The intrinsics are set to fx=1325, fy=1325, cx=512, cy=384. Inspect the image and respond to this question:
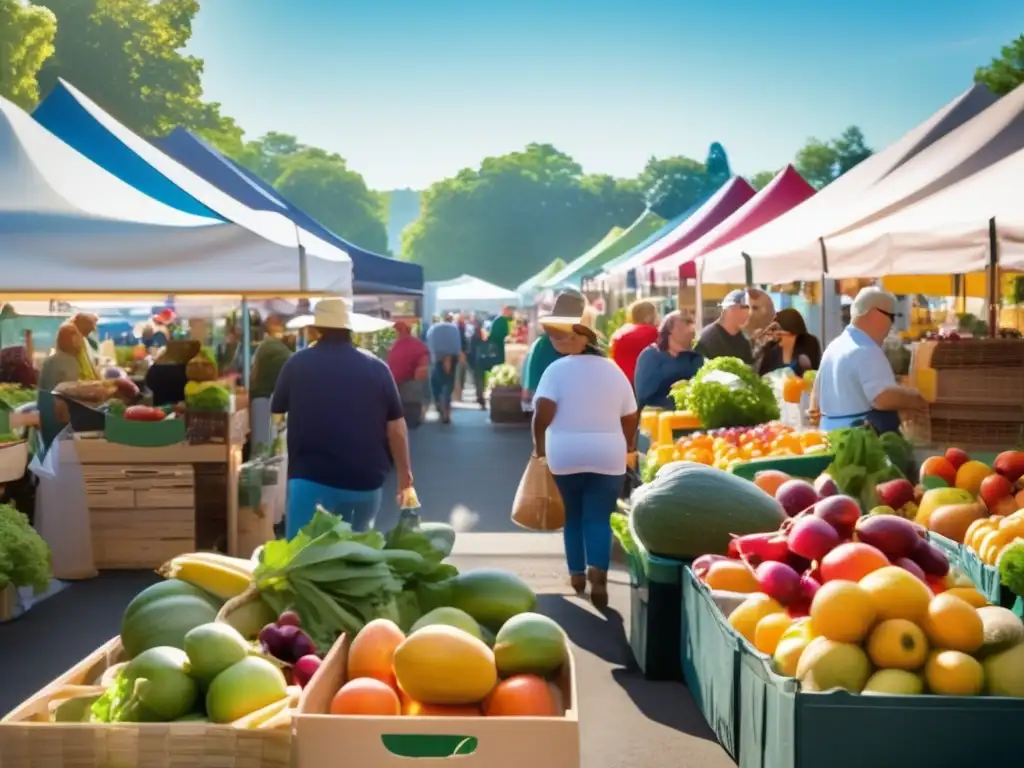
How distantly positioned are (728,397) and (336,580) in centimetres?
658

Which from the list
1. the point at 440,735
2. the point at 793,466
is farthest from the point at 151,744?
the point at 793,466

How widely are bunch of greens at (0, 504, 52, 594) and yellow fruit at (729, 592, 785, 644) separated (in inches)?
195


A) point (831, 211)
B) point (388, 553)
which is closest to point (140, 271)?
point (388, 553)

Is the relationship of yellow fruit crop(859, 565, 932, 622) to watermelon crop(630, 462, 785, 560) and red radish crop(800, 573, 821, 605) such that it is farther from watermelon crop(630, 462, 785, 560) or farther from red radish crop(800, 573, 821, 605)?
watermelon crop(630, 462, 785, 560)

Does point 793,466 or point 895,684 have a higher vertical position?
point 793,466

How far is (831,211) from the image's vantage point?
11086 millimetres

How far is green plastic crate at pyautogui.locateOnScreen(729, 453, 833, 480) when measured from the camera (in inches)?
305

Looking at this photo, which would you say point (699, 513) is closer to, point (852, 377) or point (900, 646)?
point (900, 646)

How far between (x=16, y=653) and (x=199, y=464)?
9.27ft

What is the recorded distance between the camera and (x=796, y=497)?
6.21 meters

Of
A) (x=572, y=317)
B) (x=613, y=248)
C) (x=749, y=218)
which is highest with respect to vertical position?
(x=613, y=248)

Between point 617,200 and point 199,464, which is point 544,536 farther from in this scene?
point 617,200

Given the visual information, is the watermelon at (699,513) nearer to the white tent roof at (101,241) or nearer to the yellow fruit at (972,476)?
the yellow fruit at (972,476)

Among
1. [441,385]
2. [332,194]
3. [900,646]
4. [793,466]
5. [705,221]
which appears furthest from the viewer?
[332,194]
